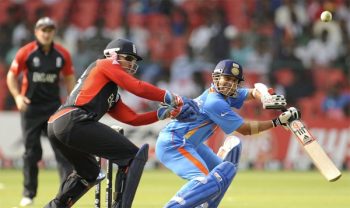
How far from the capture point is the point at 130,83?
7.90 metres

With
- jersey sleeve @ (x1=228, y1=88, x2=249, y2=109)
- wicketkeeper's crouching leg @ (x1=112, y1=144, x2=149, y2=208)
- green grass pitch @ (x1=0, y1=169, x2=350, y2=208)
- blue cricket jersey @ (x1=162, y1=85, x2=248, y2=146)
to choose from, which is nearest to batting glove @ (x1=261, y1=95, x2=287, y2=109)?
blue cricket jersey @ (x1=162, y1=85, x2=248, y2=146)

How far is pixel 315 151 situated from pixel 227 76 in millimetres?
1111

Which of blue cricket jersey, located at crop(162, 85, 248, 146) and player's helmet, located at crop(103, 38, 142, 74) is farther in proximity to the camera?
blue cricket jersey, located at crop(162, 85, 248, 146)

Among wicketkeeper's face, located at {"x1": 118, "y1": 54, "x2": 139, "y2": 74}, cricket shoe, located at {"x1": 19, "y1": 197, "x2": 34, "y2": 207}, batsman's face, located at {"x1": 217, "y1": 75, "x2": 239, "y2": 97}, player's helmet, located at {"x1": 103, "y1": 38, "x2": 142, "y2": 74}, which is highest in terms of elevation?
player's helmet, located at {"x1": 103, "y1": 38, "x2": 142, "y2": 74}

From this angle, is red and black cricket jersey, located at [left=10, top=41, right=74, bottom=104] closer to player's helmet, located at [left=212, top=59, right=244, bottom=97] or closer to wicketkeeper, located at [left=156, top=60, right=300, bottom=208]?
wicketkeeper, located at [left=156, top=60, right=300, bottom=208]

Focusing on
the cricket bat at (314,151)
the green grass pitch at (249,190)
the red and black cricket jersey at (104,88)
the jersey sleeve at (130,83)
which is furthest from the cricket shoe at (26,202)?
the cricket bat at (314,151)

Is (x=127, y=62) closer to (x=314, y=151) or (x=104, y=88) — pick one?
(x=104, y=88)

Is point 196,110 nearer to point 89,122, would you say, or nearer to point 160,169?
point 89,122

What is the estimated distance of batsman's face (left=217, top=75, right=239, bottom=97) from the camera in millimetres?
8672

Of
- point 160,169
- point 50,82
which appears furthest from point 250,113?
point 50,82

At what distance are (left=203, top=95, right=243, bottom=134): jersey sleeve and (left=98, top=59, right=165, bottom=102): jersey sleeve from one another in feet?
2.66

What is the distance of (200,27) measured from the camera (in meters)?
19.6

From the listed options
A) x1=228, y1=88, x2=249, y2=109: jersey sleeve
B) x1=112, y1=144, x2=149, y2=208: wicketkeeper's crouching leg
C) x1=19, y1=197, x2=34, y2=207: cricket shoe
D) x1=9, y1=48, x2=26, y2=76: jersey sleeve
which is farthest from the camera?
x1=9, y1=48, x2=26, y2=76: jersey sleeve

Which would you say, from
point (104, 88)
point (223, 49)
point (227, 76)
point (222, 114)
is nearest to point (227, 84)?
point (227, 76)
